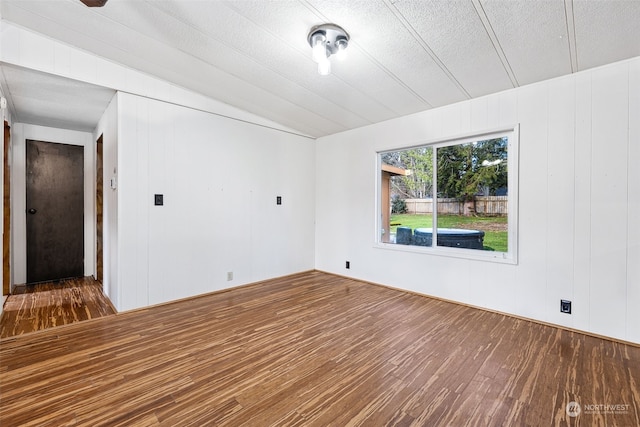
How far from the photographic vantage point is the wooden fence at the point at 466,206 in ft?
10.3

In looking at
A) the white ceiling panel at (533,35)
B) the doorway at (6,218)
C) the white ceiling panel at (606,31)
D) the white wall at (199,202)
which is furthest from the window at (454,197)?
the doorway at (6,218)

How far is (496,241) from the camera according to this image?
10.4 ft

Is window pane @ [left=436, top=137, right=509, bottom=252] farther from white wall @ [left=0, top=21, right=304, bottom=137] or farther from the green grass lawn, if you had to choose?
white wall @ [left=0, top=21, right=304, bottom=137]

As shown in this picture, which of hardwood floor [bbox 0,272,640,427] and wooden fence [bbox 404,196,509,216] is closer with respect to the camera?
hardwood floor [bbox 0,272,640,427]

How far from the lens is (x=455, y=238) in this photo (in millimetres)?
3506

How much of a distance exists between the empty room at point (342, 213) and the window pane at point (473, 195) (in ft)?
0.09

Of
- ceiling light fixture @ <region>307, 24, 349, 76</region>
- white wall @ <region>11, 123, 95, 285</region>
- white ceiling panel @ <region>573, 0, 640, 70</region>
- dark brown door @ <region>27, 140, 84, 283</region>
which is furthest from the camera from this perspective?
dark brown door @ <region>27, 140, 84, 283</region>

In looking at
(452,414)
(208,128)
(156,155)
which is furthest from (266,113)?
(452,414)

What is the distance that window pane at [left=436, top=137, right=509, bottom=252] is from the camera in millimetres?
3141

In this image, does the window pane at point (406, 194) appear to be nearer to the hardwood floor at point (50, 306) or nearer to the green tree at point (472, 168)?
the green tree at point (472, 168)

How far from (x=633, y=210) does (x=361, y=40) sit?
8.81 feet

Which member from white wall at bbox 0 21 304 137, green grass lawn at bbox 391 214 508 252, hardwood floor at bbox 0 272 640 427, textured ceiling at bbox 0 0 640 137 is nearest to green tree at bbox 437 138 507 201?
green grass lawn at bbox 391 214 508 252

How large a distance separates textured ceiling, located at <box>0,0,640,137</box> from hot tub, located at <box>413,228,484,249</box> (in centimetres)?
158

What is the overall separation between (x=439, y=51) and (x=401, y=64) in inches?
13.3
